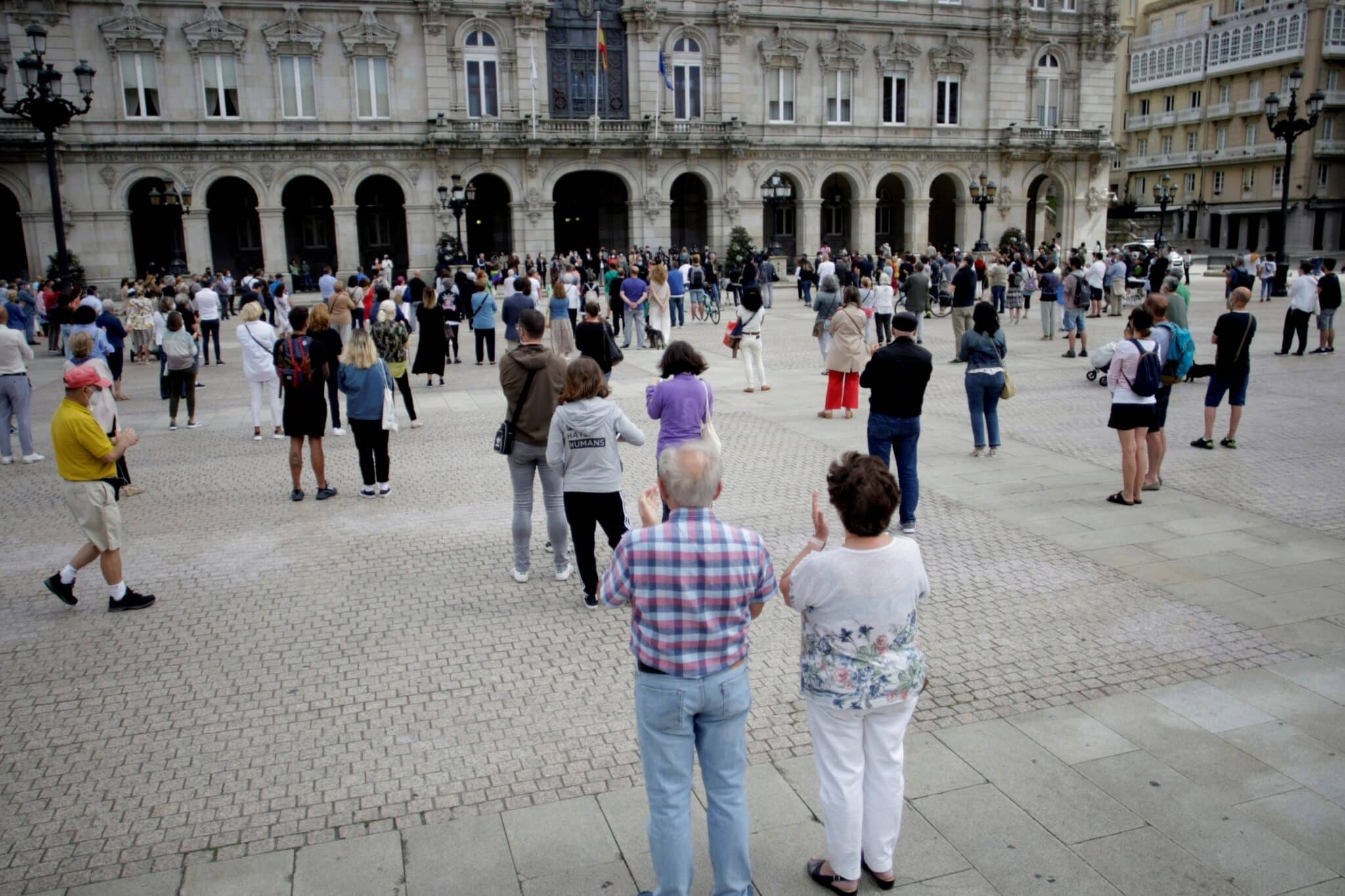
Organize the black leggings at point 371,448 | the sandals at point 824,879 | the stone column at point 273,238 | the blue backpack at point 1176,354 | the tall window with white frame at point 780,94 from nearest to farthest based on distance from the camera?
the sandals at point 824,879, the black leggings at point 371,448, the blue backpack at point 1176,354, the stone column at point 273,238, the tall window with white frame at point 780,94

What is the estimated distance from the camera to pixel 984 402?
37.2 feet

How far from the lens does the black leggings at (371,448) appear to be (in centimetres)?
1010

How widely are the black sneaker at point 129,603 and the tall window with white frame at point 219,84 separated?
3712 cm

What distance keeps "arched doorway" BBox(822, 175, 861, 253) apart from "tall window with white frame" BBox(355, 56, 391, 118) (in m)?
22.1

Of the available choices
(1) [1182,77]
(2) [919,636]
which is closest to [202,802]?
(2) [919,636]

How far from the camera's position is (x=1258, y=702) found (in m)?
5.56

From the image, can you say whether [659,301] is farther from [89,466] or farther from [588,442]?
[89,466]

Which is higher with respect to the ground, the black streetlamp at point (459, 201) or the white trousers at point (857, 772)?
the black streetlamp at point (459, 201)

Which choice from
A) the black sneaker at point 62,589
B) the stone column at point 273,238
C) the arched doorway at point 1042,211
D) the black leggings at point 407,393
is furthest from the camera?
the arched doorway at point 1042,211

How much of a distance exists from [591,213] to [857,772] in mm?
46792

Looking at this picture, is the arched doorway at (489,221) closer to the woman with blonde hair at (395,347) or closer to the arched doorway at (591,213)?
the arched doorway at (591,213)

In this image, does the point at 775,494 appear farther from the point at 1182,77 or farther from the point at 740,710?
the point at 1182,77

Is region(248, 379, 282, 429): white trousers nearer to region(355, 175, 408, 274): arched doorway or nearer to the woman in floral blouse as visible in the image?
the woman in floral blouse

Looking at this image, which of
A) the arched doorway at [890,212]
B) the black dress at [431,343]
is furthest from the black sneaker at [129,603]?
the arched doorway at [890,212]
